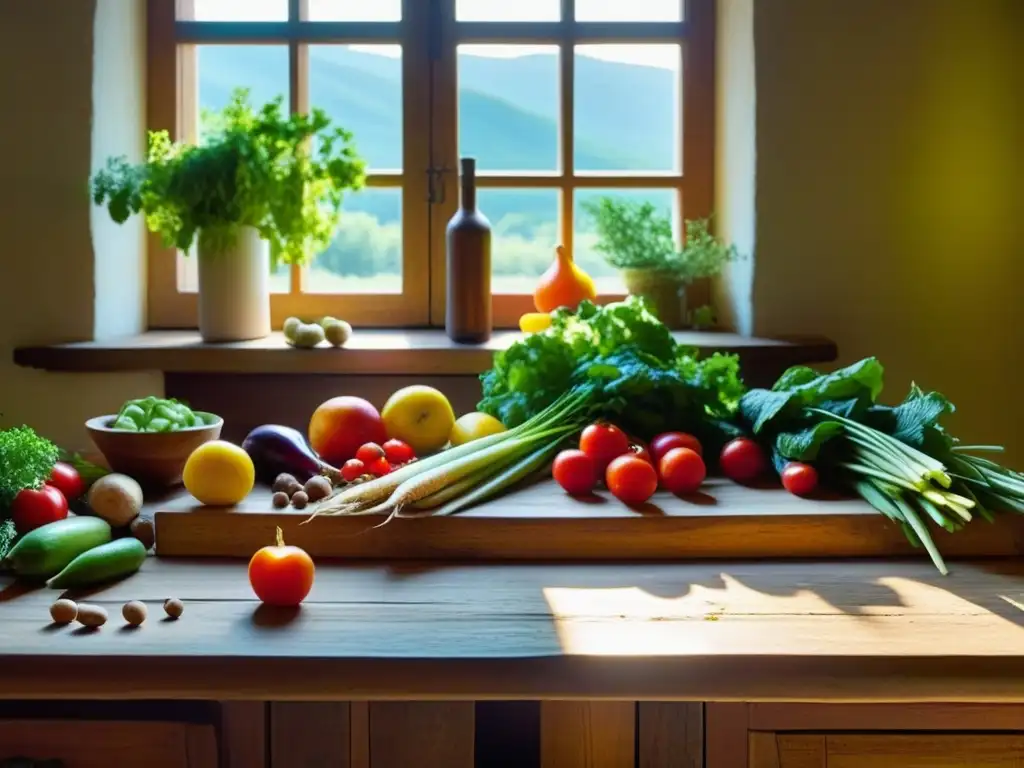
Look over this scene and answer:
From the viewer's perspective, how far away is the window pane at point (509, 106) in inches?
87.0

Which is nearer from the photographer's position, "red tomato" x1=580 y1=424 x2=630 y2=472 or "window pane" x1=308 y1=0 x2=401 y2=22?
"red tomato" x1=580 y1=424 x2=630 y2=472

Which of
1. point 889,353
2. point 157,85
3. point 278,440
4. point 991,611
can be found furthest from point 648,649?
point 157,85

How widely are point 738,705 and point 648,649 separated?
125mm

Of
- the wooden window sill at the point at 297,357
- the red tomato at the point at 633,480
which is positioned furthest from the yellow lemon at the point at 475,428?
the red tomato at the point at 633,480

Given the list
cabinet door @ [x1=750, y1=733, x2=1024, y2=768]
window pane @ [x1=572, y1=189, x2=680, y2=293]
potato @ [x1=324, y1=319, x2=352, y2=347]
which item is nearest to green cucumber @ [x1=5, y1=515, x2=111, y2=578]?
potato @ [x1=324, y1=319, x2=352, y2=347]

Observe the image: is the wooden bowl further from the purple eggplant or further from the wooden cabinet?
the wooden cabinet

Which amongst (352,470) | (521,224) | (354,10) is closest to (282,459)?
(352,470)

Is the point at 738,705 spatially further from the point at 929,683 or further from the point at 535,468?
the point at 535,468

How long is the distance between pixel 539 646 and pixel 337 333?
1.04 meters

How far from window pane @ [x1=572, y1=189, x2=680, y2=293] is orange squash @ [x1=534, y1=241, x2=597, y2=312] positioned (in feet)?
0.52

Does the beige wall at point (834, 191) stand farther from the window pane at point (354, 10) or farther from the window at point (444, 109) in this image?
the window pane at point (354, 10)

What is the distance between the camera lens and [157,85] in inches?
85.7

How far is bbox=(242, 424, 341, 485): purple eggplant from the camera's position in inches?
60.3

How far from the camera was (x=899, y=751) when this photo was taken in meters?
1.04
